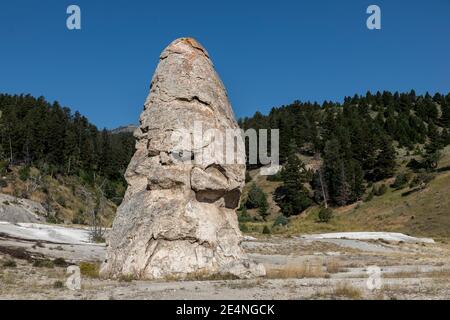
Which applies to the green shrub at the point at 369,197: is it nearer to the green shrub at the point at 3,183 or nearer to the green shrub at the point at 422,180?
the green shrub at the point at 422,180

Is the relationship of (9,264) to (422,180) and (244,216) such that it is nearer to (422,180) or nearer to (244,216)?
(244,216)

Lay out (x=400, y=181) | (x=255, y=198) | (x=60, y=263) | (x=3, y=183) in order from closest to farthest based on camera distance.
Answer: (x=60, y=263)
(x=3, y=183)
(x=400, y=181)
(x=255, y=198)

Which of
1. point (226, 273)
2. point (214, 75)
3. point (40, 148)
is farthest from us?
point (40, 148)

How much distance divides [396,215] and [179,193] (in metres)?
62.8

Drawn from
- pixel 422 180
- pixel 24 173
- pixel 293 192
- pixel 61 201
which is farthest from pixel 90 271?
pixel 293 192

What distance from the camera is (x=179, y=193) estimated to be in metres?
19.5

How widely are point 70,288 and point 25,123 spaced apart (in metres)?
97.0

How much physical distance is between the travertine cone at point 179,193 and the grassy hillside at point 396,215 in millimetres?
42899

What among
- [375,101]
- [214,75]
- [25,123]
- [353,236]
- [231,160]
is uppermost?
[375,101]

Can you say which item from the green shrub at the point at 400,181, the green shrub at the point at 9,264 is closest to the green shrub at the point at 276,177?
the green shrub at the point at 400,181

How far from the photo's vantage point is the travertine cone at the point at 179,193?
60.3ft

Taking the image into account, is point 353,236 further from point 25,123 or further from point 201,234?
point 25,123

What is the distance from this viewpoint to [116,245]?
63.3 feet
